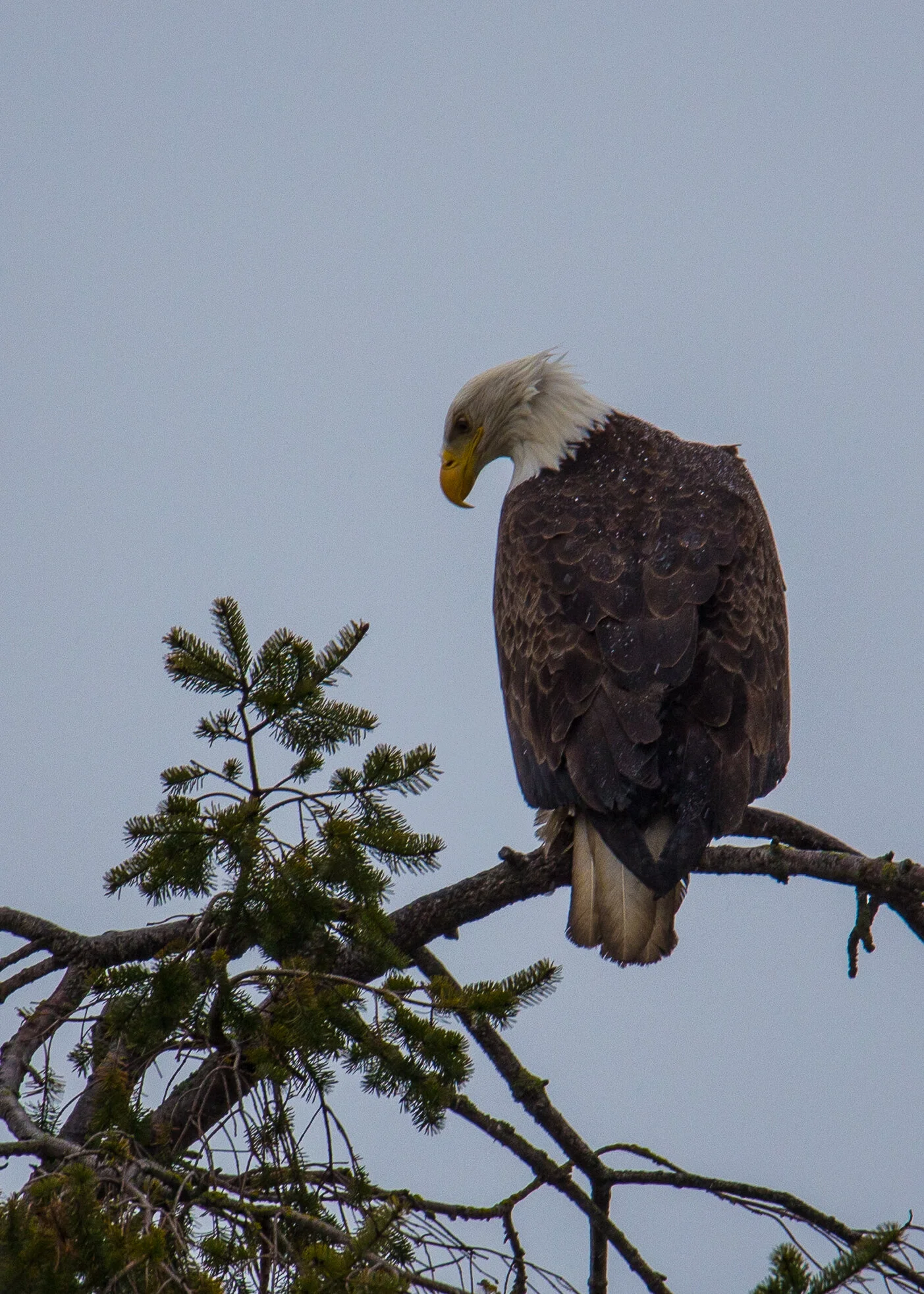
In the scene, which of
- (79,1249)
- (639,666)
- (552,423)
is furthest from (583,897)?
(552,423)

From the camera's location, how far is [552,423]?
5.96m

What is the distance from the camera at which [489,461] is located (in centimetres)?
634

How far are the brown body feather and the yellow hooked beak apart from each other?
0.99 meters

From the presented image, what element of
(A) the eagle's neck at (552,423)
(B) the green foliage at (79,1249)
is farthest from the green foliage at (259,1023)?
(A) the eagle's neck at (552,423)

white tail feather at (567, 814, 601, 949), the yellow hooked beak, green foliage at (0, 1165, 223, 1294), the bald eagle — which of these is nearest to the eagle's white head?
the yellow hooked beak

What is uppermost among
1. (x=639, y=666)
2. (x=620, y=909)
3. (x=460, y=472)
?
(x=460, y=472)

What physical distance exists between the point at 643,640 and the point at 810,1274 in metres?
2.57

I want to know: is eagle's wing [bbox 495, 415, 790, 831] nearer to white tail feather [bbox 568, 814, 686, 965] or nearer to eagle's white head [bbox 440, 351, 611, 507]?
white tail feather [bbox 568, 814, 686, 965]

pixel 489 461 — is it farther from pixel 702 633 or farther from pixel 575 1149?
pixel 575 1149

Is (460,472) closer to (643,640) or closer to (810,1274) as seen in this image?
(643,640)

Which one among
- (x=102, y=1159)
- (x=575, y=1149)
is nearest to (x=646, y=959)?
(x=575, y=1149)

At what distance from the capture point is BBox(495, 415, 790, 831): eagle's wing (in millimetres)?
4215

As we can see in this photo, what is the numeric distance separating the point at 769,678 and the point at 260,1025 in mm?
2473

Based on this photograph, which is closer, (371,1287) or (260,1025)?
(371,1287)
